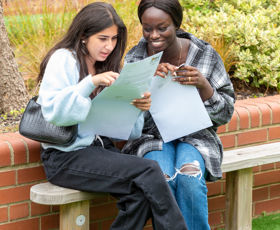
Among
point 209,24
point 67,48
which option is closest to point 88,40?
point 67,48

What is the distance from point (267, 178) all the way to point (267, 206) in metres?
0.22

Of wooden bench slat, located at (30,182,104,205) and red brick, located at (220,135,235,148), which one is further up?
wooden bench slat, located at (30,182,104,205)

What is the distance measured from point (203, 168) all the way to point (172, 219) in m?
0.46

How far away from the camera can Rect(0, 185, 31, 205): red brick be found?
10.7 ft

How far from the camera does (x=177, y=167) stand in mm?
3188

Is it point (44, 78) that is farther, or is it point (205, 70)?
point (205, 70)

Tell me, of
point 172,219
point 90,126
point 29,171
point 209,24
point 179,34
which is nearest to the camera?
point 172,219

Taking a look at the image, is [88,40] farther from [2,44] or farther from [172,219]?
[2,44]

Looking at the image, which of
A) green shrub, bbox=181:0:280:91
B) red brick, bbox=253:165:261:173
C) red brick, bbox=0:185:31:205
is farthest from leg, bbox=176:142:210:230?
green shrub, bbox=181:0:280:91

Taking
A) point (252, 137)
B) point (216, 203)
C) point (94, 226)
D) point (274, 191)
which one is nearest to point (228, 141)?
point (252, 137)

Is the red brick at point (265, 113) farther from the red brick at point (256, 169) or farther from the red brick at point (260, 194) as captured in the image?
the red brick at point (260, 194)

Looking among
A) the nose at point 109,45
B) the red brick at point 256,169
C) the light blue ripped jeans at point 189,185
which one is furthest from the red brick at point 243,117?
the nose at point 109,45

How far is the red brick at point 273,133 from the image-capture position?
4.39 meters

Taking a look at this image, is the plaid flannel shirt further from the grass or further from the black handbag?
the grass
